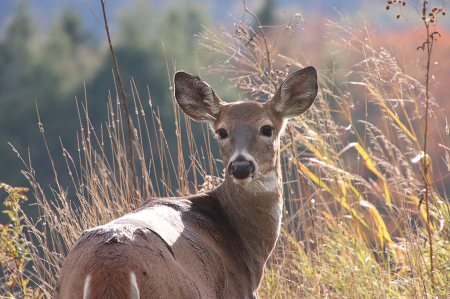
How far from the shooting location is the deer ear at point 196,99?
12.2 ft

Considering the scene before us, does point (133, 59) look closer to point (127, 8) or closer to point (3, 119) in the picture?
point (3, 119)

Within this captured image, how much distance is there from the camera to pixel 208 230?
3.05 meters

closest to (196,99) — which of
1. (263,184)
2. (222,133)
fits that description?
(222,133)

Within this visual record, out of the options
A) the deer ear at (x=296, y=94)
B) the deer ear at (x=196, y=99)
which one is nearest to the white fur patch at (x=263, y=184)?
the deer ear at (x=296, y=94)

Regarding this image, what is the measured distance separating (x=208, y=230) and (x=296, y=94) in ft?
4.20

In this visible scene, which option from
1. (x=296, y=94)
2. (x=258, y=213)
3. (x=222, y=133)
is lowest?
(x=258, y=213)

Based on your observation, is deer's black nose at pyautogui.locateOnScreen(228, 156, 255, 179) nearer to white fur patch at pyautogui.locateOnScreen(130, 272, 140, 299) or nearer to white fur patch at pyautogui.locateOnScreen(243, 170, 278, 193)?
white fur patch at pyautogui.locateOnScreen(243, 170, 278, 193)

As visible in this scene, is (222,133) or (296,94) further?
(296,94)

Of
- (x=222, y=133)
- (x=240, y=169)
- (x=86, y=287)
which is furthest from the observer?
(x=222, y=133)

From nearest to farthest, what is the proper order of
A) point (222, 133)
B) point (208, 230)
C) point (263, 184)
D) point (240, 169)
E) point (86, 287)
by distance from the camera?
point (86, 287), point (240, 169), point (208, 230), point (263, 184), point (222, 133)

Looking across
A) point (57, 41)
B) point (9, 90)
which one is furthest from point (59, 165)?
point (57, 41)

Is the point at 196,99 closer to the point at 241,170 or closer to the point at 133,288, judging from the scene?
the point at 241,170

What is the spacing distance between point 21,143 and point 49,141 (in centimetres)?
179

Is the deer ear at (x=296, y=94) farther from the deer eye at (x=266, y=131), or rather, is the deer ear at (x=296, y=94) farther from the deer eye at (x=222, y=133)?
the deer eye at (x=222, y=133)
